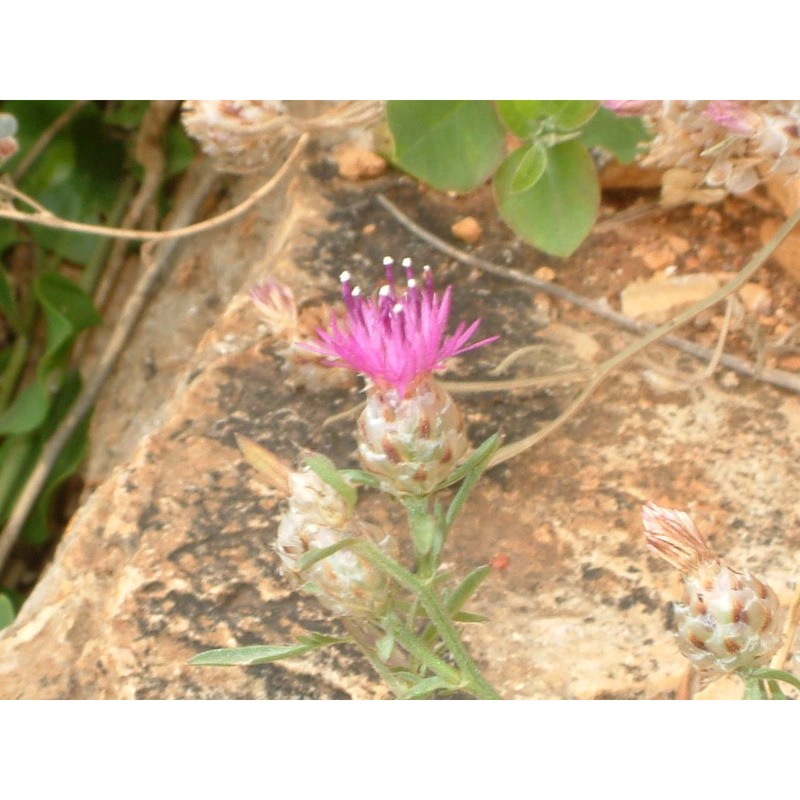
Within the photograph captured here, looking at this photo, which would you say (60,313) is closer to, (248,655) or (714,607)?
(248,655)

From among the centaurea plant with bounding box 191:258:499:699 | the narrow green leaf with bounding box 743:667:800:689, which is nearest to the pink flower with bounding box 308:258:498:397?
the centaurea plant with bounding box 191:258:499:699

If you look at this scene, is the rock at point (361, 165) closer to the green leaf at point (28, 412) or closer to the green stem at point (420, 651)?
the green leaf at point (28, 412)

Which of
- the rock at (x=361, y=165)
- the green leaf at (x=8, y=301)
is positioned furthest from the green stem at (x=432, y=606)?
the green leaf at (x=8, y=301)

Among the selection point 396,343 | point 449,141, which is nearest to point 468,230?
point 449,141

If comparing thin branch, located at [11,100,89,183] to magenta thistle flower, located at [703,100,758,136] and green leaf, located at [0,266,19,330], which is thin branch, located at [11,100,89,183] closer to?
green leaf, located at [0,266,19,330]

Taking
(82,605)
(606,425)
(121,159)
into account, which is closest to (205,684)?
(82,605)

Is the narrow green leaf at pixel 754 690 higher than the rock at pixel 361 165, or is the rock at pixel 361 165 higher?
the rock at pixel 361 165
